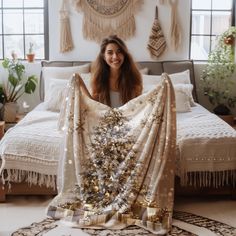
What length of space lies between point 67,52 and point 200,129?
2303 millimetres

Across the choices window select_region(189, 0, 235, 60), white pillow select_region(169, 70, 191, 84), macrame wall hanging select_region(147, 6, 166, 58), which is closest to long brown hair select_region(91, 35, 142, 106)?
white pillow select_region(169, 70, 191, 84)

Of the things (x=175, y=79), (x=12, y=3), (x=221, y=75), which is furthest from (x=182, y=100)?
(x=12, y=3)

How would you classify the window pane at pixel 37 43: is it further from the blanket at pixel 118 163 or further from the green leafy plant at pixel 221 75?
the blanket at pixel 118 163

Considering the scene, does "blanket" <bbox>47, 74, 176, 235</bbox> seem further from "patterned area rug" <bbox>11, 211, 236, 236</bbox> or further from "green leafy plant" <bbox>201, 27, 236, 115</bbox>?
"green leafy plant" <bbox>201, 27, 236, 115</bbox>

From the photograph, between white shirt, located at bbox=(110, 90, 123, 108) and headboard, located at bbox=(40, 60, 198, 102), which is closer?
white shirt, located at bbox=(110, 90, 123, 108)

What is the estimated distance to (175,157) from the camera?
317 centimetres

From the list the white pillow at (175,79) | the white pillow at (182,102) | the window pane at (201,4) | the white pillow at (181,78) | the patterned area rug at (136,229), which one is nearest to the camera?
the patterned area rug at (136,229)

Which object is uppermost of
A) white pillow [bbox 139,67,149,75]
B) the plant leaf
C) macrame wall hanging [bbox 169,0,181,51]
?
macrame wall hanging [bbox 169,0,181,51]

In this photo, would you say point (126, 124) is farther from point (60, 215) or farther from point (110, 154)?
point (60, 215)

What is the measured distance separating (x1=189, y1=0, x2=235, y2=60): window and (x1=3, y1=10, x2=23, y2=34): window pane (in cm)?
200

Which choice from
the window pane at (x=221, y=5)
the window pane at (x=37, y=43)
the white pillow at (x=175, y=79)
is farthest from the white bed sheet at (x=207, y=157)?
the window pane at (x=37, y=43)

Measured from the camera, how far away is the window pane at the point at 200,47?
17.9ft

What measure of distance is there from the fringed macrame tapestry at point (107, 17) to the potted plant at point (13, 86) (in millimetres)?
827

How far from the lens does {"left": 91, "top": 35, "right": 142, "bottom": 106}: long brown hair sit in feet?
11.2
